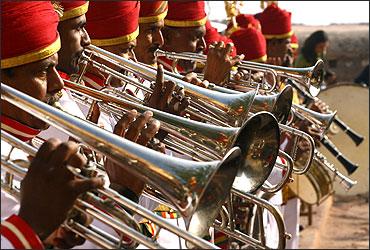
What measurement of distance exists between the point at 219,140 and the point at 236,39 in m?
4.70

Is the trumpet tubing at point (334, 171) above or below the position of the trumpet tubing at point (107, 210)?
below

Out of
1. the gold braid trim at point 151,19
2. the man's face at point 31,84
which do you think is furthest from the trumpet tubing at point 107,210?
the gold braid trim at point 151,19

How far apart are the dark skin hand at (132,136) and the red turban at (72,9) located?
106cm

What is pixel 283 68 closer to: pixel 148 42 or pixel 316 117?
pixel 316 117

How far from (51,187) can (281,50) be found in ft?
22.2

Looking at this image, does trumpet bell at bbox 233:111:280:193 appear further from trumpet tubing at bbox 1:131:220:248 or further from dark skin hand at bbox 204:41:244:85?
dark skin hand at bbox 204:41:244:85

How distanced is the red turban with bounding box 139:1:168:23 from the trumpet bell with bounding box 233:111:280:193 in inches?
74.2

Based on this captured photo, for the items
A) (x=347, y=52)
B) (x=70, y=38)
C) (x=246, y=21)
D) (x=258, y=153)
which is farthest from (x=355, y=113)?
(x=347, y=52)

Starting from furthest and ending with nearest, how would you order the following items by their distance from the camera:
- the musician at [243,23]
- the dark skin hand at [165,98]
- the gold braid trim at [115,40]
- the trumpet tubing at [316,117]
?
the musician at [243,23]
the trumpet tubing at [316,117]
the gold braid trim at [115,40]
the dark skin hand at [165,98]

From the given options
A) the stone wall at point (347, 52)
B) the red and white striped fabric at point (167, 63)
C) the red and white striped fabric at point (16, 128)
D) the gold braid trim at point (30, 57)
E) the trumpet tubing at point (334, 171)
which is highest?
the gold braid trim at point (30, 57)

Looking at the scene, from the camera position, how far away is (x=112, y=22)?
4.95 meters

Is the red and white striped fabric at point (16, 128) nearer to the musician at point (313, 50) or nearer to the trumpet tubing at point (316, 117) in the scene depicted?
the trumpet tubing at point (316, 117)

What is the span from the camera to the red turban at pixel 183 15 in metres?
6.25

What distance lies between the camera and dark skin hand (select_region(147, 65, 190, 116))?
156 inches
